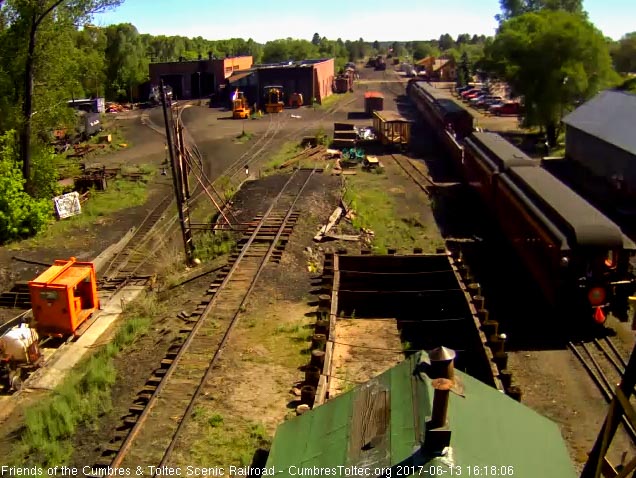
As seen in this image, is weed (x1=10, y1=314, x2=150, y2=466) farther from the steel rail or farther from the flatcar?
the flatcar

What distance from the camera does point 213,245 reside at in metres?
19.7

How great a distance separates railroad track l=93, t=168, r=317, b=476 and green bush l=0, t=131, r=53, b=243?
357 inches

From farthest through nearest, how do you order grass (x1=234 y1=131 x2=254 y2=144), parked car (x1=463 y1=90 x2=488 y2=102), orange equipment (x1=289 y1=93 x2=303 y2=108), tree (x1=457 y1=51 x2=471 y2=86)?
tree (x1=457 y1=51 x2=471 y2=86)
parked car (x1=463 y1=90 x2=488 y2=102)
orange equipment (x1=289 y1=93 x2=303 y2=108)
grass (x1=234 y1=131 x2=254 y2=144)

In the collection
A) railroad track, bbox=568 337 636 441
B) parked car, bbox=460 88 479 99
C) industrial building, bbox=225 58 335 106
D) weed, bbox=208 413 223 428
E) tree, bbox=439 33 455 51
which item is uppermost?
tree, bbox=439 33 455 51

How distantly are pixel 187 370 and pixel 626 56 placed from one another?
75.6 meters

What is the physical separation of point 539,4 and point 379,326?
70.2 m

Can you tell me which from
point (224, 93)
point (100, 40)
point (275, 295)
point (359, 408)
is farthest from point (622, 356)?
point (100, 40)

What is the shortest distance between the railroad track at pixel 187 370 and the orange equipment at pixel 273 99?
37.3 m

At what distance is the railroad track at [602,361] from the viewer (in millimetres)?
11750

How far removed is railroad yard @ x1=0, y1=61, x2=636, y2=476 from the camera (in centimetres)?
985

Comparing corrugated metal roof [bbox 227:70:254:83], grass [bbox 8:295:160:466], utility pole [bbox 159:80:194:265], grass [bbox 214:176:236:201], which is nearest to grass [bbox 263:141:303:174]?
grass [bbox 214:176:236:201]

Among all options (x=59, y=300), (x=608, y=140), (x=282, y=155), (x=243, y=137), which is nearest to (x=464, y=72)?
(x=243, y=137)

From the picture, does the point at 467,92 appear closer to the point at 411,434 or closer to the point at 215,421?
the point at 215,421

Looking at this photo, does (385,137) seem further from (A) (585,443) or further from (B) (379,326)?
(A) (585,443)
